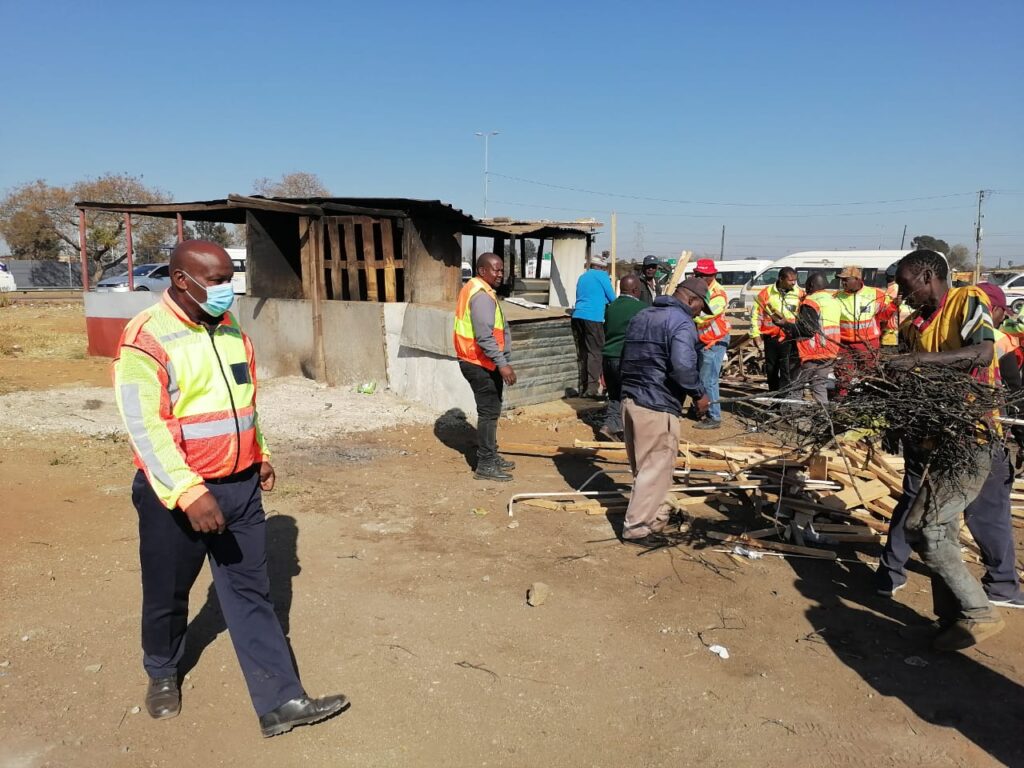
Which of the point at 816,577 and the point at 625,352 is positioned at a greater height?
the point at 625,352

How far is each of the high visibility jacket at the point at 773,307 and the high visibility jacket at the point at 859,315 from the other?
136cm

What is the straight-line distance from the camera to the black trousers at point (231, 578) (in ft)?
9.59

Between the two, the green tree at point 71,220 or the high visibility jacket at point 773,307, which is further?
the green tree at point 71,220

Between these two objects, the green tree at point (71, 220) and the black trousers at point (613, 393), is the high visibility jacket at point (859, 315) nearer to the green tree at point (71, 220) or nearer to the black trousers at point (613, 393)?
the black trousers at point (613, 393)

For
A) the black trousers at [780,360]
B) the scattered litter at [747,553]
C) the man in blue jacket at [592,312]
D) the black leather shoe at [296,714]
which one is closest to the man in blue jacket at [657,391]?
the scattered litter at [747,553]

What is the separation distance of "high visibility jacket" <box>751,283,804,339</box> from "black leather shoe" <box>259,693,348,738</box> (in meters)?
7.08

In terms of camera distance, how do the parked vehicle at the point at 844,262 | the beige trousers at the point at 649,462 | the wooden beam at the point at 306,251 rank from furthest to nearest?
the parked vehicle at the point at 844,262 → the wooden beam at the point at 306,251 → the beige trousers at the point at 649,462

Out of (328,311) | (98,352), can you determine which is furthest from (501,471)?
(98,352)

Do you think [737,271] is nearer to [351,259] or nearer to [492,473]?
[351,259]

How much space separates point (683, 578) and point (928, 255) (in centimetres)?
228

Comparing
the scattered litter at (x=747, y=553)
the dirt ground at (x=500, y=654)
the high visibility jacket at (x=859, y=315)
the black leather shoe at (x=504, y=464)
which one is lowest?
the dirt ground at (x=500, y=654)

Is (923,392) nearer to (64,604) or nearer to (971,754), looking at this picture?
(971,754)

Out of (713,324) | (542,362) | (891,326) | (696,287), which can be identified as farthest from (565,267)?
(696,287)

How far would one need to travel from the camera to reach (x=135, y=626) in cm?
387
